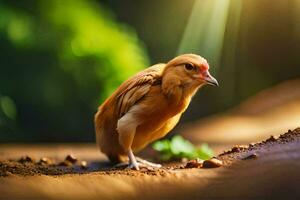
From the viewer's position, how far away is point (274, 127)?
242 inches

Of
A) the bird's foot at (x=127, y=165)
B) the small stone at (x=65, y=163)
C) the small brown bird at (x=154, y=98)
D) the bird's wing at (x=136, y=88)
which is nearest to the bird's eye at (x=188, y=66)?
the small brown bird at (x=154, y=98)

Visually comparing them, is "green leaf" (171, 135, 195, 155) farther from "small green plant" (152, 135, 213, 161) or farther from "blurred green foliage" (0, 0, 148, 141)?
"blurred green foliage" (0, 0, 148, 141)

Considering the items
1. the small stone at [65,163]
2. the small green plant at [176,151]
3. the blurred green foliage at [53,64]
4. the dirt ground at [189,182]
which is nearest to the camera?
the dirt ground at [189,182]

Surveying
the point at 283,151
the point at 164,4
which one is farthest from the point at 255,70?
the point at 283,151

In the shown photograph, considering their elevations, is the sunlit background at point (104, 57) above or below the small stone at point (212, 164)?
above

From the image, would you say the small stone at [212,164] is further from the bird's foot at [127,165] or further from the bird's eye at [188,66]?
the bird's eye at [188,66]

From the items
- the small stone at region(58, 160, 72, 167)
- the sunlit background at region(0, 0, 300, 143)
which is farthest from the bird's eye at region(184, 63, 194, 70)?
the sunlit background at region(0, 0, 300, 143)

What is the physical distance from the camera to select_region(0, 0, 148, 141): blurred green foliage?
6285mm

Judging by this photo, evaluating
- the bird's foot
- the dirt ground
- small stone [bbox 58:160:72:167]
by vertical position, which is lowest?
the dirt ground

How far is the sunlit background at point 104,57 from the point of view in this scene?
20.7 ft

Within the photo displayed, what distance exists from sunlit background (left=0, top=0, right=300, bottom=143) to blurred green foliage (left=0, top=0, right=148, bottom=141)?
0.03ft

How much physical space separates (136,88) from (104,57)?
8.82 ft

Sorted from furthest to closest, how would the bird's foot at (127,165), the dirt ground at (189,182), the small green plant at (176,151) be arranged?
the small green plant at (176,151)
the bird's foot at (127,165)
the dirt ground at (189,182)

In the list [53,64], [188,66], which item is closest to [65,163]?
[188,66]
